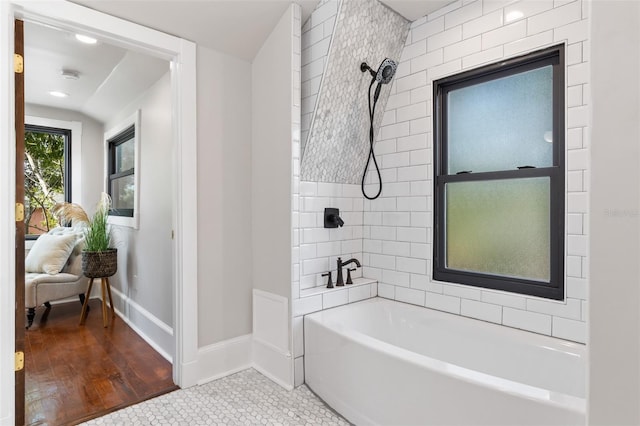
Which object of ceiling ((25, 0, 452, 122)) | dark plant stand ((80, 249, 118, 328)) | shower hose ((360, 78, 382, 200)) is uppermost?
ceiling ((25, 0, 452, 122))

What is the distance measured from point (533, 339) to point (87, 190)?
4997 mm

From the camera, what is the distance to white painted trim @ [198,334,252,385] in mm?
2363

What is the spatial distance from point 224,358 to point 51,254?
2515 millimetres

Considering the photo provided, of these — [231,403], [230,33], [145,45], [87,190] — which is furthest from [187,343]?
[87,190]

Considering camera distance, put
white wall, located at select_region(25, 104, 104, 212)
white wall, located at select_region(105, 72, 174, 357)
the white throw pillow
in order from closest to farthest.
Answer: white wall, located at select_region(105, 72, 174, 357) < the white throw pillow < white wall, located at select_region(25, 104, 104, 212)

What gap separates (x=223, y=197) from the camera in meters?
2.46

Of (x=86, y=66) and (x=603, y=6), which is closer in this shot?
(x=603, y=6)

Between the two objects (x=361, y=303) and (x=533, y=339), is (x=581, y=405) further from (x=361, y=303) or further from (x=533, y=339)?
(x=361, y=303)

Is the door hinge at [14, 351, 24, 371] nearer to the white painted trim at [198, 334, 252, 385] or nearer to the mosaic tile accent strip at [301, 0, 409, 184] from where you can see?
the white painted trim at [198, 334, 252, 385]

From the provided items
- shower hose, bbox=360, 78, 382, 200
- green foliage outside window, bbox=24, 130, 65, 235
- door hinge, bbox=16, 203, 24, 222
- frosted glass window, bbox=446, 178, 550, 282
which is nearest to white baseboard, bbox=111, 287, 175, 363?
door hinge, bbox=16, 203, 24, 222

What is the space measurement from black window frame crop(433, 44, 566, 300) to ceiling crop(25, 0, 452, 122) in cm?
55

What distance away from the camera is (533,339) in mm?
1861

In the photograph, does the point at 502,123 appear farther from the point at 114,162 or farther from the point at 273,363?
the point at 114,162

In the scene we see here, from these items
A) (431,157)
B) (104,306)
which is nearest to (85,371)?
(104,306)
